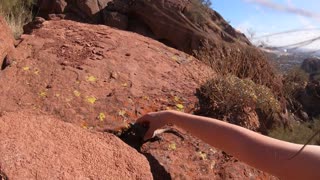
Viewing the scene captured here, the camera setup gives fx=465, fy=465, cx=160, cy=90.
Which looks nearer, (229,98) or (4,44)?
(4,44)

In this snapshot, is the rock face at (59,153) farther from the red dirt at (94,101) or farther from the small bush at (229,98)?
the small bush at (229,98)

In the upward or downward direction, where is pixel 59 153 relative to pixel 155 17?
upward

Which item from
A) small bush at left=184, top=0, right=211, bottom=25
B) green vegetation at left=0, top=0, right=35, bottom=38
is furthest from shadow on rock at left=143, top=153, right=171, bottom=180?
small bush at left=184, top=0, right=211, bottom=25

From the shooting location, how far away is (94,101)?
3111mm

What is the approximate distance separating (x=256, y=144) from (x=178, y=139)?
4.16ft

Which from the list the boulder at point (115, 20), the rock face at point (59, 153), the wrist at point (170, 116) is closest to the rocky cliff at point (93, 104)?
the rock face at point (59, 153)

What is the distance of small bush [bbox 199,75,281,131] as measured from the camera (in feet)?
12.1

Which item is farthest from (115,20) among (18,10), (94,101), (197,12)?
(94,101)

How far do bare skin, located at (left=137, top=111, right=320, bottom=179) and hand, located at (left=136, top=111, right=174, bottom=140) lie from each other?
1.03 feet

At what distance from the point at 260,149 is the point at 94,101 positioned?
161 centimetres

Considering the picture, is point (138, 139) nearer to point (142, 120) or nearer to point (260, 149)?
point (142, 120)

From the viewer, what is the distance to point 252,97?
13.3 ft

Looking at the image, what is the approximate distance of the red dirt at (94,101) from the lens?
2172 millimetres

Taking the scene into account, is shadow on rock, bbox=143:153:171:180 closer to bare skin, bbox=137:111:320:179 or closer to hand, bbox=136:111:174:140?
hand, bbox=136:111:174:140
